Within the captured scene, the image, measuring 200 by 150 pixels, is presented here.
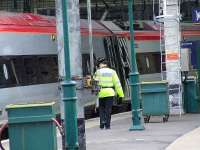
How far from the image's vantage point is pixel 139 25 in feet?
91.4

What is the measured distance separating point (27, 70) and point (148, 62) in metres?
10.2

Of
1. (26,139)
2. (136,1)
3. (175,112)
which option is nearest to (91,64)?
(175,112)

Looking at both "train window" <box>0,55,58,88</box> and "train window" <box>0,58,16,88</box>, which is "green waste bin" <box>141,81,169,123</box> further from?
"train window" <box>0,58,16,88</box>

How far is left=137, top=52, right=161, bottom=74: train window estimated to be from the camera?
2692cm

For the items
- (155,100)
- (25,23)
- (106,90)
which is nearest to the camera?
(106,90)

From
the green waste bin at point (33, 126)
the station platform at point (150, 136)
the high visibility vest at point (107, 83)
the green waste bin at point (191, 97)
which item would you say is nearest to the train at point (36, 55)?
the high visibility vest at point (107, 83)

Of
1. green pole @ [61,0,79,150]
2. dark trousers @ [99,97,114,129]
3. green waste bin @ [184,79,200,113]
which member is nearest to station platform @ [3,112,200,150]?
dark trousers @ [99,97,114,129]

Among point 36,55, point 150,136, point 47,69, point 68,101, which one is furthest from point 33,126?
point 47,69

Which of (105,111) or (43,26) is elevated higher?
(43,26)

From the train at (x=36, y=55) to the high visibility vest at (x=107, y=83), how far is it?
2.12ft

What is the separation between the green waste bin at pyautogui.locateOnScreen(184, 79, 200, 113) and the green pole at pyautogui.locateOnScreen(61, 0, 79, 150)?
1011cm

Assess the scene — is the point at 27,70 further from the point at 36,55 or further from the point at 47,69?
the point at 47,69

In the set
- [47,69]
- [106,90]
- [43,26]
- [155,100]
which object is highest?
[43,26]

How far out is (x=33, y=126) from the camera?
369 inches
